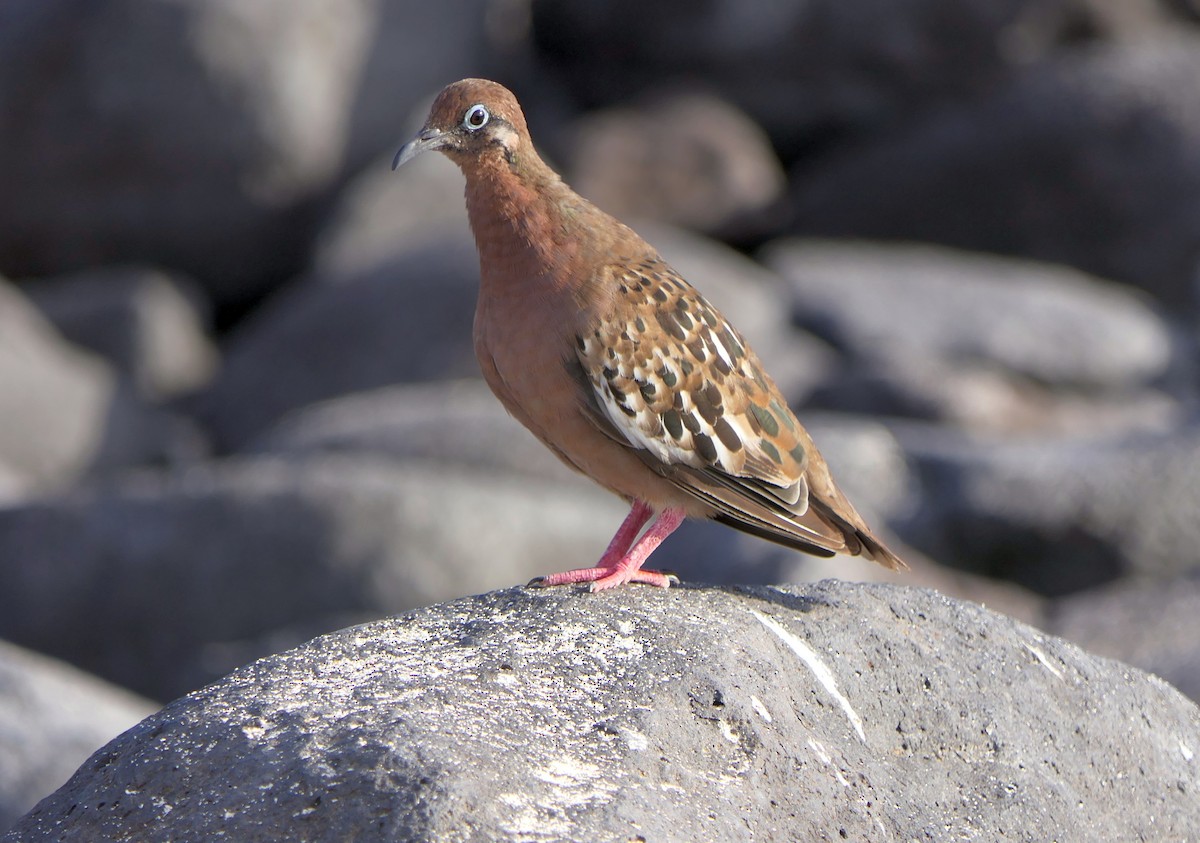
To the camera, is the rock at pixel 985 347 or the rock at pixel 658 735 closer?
the rock at pixel 658 735

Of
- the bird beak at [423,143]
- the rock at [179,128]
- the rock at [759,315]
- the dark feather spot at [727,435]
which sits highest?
the bird beak at [423,143]

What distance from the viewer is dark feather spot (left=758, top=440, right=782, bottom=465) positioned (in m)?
6.73

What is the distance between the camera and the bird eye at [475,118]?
22.1 feet

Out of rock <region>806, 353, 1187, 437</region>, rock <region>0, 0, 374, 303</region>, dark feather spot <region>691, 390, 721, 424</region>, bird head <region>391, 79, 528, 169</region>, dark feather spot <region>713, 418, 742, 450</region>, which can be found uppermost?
bird head <region>391, 79, 528, 169</region>

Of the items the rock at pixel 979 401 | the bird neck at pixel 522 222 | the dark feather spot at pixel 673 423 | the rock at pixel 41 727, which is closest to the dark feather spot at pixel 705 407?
the dark feather spot at pixel 673 423

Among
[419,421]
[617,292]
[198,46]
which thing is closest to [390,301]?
[419,421]

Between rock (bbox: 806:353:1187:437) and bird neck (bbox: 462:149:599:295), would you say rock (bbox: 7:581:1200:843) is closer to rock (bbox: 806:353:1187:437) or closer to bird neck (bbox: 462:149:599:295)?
bird neck (bbox: 462:149:599:295)

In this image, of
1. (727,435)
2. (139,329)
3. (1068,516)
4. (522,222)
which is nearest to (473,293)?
(139,329)

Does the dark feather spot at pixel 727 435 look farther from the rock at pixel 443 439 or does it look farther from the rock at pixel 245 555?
the rock at pixel 443 439

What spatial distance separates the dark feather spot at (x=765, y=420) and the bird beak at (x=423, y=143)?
1689 millimetres

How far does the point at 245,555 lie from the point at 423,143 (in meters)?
5.99

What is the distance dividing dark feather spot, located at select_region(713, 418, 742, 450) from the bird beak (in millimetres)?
1627

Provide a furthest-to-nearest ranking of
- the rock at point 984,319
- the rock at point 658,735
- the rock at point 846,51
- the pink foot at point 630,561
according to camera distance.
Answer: the rock at point 846,51, the rock at point 984,319, the pink foot at point 630,561, the rock at point 658,735

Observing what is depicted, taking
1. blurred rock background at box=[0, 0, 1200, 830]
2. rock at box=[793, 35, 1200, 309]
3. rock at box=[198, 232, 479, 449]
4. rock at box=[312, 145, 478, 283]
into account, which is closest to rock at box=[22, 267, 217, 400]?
blurred rock background at box=[0, 0, 1200, 830]
